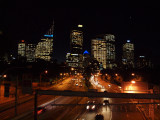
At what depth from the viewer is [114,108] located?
2080 centimetres

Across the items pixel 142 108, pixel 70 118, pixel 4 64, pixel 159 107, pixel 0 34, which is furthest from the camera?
pixel 4 64

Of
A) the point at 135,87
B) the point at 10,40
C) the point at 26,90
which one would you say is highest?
the point at 10,40

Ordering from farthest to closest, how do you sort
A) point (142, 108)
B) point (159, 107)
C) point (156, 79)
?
point (156, 79) → point (142, 108) → point (159, 107)

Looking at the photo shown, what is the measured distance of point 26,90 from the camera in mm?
11766

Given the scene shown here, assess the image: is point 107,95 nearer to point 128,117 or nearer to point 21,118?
point 128,117

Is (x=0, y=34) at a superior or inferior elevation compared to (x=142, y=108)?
superior

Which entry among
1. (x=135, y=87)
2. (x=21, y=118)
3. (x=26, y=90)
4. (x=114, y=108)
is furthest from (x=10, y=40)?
(x=135, y=87)

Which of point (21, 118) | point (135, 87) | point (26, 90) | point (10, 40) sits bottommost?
point (21, 118)

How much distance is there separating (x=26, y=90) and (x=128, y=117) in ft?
40.1

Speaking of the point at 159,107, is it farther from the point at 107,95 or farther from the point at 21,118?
the point at 21,118

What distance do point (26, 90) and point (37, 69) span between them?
43194 mm

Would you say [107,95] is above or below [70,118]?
above

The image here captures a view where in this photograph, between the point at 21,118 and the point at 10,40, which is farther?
the point at 21,118

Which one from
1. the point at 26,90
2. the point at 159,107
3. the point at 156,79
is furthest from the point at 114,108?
the point at 156,79
